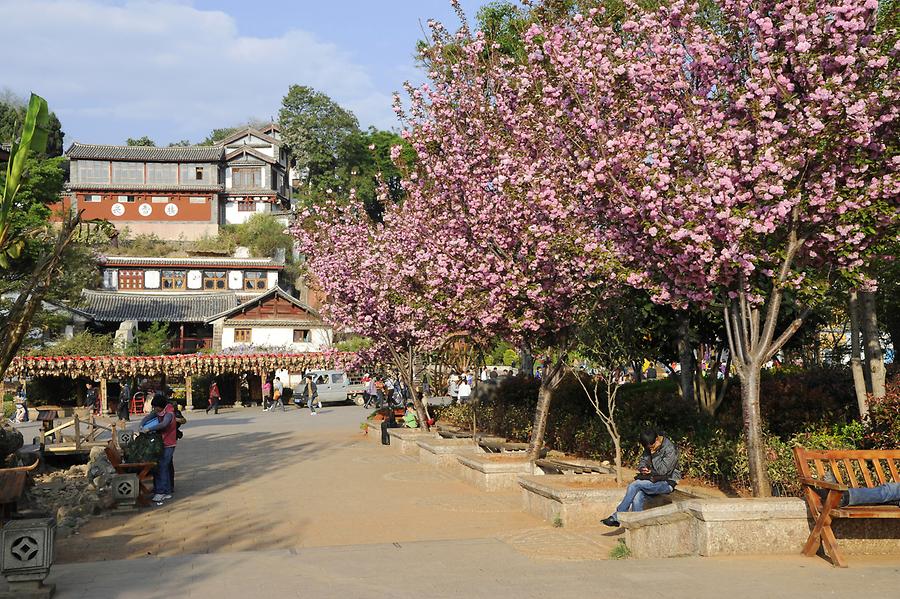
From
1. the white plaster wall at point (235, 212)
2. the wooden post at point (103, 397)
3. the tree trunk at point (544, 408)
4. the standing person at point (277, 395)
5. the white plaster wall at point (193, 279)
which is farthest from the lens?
the white plaster wall at point (235, 212)

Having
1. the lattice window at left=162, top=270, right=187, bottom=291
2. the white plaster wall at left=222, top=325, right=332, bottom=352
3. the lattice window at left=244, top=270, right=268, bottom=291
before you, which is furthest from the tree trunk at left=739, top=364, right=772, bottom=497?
the lattice window at left=162, top=270, right=187, bottom=291

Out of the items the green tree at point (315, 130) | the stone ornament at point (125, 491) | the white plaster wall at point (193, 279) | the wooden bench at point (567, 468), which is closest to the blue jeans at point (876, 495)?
the wooden bench at point (567, 468)

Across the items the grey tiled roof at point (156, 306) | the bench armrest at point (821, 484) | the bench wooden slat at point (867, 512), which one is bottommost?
the bench wooden slat at point (867, 512)

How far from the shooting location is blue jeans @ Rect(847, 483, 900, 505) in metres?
8.52

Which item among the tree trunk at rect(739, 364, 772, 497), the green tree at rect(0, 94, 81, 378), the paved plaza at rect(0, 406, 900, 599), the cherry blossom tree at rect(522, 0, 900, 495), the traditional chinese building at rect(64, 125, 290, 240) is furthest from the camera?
the traditional chinese building at rect(64, 125, 290, 240)

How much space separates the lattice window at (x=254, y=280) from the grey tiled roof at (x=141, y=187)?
1256cm

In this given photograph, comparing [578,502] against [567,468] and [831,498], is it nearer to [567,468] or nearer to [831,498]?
[567,468]

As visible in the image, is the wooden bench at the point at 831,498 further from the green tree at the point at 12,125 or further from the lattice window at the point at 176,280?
the green tree at the point at 12,125

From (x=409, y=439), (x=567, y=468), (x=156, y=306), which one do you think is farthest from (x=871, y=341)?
(x=156, y=306)

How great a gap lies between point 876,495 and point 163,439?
36.8ft

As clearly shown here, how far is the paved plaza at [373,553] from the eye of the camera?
8.01 meters

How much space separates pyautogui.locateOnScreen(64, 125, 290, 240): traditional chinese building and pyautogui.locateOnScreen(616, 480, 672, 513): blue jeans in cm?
7356

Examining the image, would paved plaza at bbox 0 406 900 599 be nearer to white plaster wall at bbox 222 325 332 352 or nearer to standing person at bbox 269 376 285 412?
standing person at bbox 269 376 285 412

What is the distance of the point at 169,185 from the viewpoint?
79875 mm
